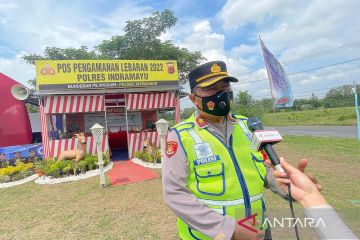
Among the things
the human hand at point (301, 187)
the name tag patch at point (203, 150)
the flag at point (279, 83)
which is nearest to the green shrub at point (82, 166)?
the flag at point (279, 83)

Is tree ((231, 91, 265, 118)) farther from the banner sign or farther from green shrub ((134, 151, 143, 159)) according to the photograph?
green shrub ((134, 151, 143, 159))

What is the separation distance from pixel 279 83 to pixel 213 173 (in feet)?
16.5

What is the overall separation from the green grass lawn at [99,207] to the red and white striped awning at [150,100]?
11.8 ft

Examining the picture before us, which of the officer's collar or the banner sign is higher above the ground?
the banner sign

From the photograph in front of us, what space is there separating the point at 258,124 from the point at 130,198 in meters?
4.42

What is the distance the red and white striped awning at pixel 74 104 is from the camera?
912cm

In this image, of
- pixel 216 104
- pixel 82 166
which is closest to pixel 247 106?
pixel 82 166

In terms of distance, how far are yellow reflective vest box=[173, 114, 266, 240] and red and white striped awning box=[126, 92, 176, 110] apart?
8468 mm

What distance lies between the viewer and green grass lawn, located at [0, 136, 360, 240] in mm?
4086

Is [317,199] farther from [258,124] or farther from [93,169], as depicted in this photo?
[93,169]

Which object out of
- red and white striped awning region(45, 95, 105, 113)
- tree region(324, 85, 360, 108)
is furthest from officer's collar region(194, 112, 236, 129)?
tree region(324, 85, 360, 108)

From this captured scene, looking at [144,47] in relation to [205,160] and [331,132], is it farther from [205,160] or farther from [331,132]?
[205,160]

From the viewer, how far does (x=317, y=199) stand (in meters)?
1.04

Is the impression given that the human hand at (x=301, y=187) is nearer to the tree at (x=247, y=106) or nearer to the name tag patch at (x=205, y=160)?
the name tag patch at (x=205, y=160)
